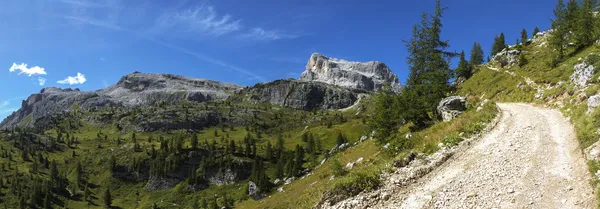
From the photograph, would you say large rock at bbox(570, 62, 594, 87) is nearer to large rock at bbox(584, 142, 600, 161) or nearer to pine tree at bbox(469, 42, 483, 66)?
large rock at bbox(584, 142, 600, 161)

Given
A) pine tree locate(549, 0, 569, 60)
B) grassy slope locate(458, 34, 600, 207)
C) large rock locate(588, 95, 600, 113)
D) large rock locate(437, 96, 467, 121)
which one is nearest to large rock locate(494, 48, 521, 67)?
grassy slope locate(458, 34, 600, 207)

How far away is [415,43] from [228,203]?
14174 cm

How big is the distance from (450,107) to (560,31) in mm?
60668

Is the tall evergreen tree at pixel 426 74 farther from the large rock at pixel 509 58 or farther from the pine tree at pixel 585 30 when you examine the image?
the large rock at pixel 509 58

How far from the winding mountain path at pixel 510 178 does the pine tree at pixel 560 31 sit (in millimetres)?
66271

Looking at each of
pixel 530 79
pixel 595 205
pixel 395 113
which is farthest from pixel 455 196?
pixel 530 79

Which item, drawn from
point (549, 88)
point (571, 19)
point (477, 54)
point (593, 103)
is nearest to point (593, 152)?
point (593, 103)

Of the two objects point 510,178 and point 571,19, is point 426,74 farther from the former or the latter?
point 571,19

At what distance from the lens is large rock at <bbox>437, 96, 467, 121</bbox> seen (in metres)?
39.0

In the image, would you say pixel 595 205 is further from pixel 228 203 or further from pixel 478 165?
pixel 228 203

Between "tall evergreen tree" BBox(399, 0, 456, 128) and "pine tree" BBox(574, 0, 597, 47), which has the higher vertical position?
"pine tree" BBox(574, 0, 597, 47)

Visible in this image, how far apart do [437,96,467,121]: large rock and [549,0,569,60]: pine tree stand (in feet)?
164

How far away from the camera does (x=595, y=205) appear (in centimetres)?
1352

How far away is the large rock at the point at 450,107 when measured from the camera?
1535 inches
